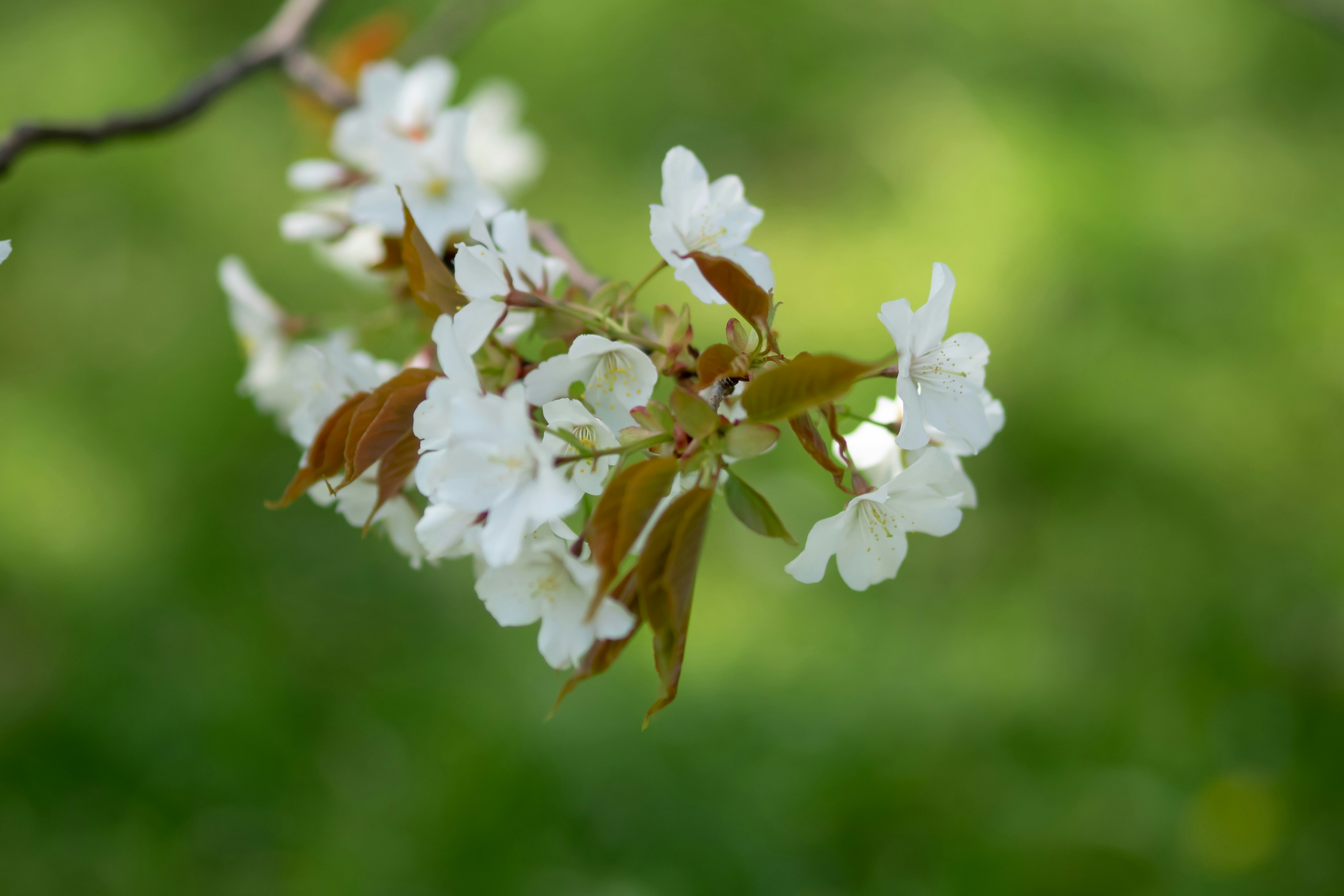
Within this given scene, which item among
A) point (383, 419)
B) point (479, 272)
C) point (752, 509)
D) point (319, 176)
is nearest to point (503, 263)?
point (479, 272)

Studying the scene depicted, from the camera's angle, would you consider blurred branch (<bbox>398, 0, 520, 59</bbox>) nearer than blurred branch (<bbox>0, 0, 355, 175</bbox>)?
No

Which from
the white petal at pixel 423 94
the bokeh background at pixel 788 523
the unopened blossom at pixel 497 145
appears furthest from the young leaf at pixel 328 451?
the bokeh background at pixel 788 523

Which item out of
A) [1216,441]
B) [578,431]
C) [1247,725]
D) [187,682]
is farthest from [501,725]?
[1216,441]

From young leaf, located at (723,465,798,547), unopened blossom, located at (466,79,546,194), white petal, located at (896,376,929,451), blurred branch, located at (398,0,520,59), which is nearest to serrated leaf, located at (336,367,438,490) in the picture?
young leaf, located at (723,465,798,547)

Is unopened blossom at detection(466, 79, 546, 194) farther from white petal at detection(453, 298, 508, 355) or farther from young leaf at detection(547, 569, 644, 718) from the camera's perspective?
young leaf at detection(547, 569, 644, 718)

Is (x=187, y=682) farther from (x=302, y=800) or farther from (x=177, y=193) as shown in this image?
(x=177, y=193)

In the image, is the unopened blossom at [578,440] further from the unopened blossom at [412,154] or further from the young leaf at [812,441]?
the unopened blossom at [412,154]
